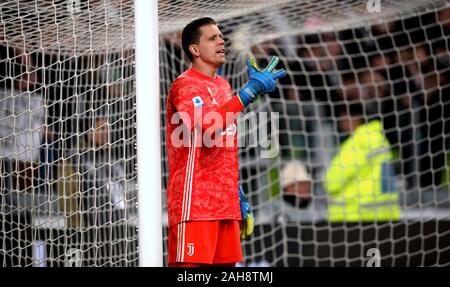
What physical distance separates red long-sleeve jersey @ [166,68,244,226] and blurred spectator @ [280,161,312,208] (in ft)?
6.96

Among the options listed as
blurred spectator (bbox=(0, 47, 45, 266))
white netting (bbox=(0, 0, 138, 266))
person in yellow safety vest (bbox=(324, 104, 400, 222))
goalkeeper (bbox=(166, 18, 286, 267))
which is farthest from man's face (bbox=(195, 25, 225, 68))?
person in yellow safety vest (bbox=(324, 104, 400, 222))

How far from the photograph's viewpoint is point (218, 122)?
113 inches

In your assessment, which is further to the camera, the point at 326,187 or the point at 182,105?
the point at 326,187

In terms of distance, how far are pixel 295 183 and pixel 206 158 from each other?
2217 mm

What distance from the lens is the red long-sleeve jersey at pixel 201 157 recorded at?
2900 mm

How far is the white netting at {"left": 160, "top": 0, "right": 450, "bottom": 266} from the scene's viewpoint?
15.5 feet

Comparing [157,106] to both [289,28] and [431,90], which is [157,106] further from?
[431,90]

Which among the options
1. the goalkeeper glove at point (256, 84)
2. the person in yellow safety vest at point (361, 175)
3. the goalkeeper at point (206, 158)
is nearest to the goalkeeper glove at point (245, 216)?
the goalkeeper at point (206, 158)

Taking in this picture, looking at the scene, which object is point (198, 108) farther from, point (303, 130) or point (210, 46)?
point (303, 130)

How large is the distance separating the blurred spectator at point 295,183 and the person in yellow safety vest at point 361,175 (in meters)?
0.13

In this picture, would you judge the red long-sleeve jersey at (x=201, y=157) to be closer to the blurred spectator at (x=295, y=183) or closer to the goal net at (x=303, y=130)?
the goal net at (x=303, y=130)

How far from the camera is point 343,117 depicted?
203 inches
